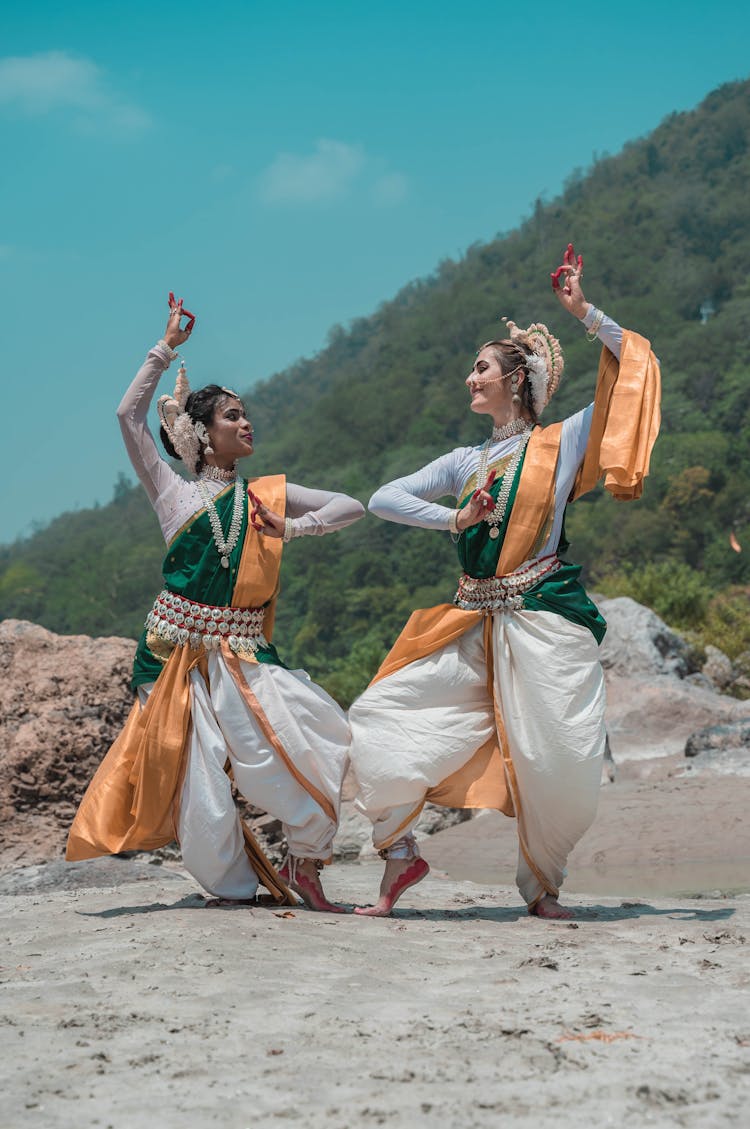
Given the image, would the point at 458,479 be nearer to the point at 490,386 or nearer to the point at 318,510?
the point at 490,386

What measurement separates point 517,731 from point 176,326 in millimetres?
2153

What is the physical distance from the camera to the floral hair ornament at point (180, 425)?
5.39m

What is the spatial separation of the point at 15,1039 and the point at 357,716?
6.97 feet

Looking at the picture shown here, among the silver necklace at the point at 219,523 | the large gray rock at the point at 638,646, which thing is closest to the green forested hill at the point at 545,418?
the large gray rock at the point at 638,646

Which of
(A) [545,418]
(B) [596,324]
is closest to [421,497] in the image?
(B) [596,324]

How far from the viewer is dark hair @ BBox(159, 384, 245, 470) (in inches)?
214

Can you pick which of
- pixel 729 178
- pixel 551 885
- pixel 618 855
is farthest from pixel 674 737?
pixel 729 178

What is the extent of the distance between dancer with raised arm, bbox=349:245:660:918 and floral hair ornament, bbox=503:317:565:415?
12 millimetres

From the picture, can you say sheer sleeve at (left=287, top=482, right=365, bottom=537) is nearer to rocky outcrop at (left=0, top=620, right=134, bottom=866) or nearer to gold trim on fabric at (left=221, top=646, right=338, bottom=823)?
gold trim on fabric at (left=221, top=646, right=338, bottom=823)

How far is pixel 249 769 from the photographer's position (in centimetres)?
498

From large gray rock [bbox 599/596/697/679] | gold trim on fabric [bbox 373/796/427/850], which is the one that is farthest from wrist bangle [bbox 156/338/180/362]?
large gray rock [bbox 599/596/697/679]

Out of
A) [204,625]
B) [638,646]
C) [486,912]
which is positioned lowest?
[486,912]

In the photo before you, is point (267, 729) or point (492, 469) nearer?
point (267, 729)

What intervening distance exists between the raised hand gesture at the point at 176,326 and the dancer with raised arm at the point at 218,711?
0.07 ft
